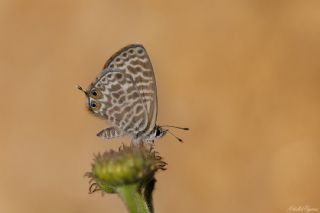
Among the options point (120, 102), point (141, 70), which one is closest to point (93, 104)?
point (120, 102)

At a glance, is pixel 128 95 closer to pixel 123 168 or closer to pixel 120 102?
pixel 120 102

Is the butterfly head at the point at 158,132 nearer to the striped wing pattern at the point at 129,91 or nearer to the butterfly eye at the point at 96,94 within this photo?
the striped wing pattern at the point at 129,91

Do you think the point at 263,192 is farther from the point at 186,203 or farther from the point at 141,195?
the point at 141,195

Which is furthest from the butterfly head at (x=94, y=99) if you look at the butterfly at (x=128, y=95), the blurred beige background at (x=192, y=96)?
the blurred beige background at (x=192, y=96)

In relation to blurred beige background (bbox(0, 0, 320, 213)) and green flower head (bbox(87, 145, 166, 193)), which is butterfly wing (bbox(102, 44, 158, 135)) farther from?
blurred beige background (bbox(0, 0, 320, 213))

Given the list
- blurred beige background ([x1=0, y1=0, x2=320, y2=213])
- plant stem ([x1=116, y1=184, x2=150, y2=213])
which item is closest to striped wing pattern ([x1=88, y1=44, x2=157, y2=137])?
plant stem ([x1=116, y1=184, x2=150, y2=213])
